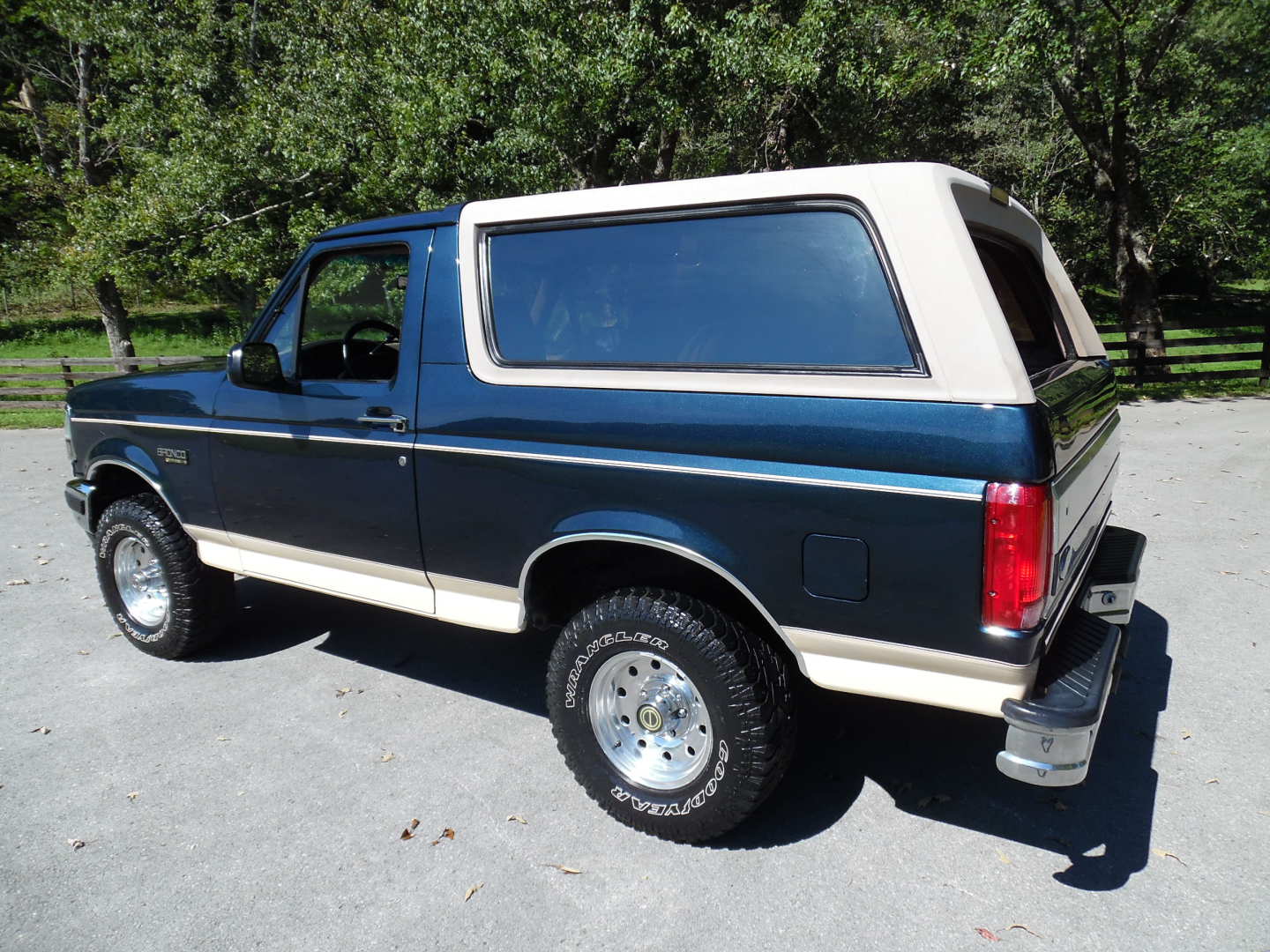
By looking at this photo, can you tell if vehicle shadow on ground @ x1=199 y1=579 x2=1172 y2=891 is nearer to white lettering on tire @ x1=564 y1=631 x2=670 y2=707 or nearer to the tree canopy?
white lettering on tire @ x1=564 y1=631 x2=670 y2=707

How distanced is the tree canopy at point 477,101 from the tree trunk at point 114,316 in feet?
0.16

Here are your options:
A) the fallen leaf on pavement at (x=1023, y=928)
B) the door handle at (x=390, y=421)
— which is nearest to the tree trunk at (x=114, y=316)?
the door handle at (x=390, y=421)

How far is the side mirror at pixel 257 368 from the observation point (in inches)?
147

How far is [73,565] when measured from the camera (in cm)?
657

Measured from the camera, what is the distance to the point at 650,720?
3.10 metres

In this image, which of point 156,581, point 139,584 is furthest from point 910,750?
point 139,584

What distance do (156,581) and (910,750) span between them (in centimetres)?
396

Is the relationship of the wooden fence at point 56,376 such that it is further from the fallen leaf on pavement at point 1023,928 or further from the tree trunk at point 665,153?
the fallen leaf on pavement at point 1023,928

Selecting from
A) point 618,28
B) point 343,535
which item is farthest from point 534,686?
point 618,28

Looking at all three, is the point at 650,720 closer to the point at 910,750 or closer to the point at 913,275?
the point at 910,750

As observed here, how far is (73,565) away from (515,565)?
16.7 ft

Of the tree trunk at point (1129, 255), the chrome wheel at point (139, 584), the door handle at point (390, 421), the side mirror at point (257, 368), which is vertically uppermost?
the tree trunk at point (1129, 255)

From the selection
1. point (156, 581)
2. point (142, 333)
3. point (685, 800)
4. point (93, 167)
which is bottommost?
point (685, 800)

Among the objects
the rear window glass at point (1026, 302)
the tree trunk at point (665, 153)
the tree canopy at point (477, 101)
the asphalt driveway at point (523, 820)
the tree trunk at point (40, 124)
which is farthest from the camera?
the tree trunk at point (40, 124)
